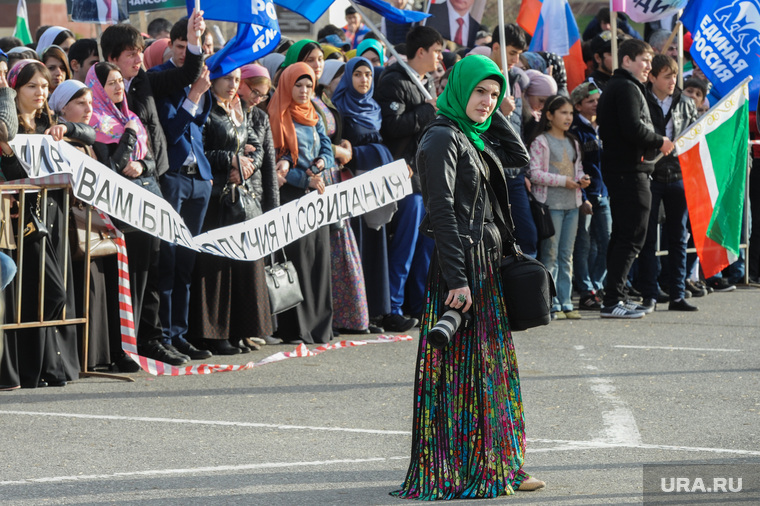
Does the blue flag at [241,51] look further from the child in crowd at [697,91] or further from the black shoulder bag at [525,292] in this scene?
the child in crowd at [697,91]

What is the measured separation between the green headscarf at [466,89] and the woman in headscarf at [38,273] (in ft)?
11.3

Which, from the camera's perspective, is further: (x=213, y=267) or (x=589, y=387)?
(x=213, y=267)

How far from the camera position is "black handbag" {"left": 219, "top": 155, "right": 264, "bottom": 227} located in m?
9.40

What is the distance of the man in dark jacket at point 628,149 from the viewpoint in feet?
36.5

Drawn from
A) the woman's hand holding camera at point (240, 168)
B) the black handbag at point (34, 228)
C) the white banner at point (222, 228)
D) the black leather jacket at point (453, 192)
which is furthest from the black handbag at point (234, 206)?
the black leather jacket at point (453, 192)

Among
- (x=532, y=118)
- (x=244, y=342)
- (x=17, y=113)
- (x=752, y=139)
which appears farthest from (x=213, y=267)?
(x=752, y=139)

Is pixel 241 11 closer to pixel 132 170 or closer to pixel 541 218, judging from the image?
pixel 132 170

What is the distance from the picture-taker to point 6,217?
7723mm

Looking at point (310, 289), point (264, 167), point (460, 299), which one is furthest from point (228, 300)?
point (460, 299)

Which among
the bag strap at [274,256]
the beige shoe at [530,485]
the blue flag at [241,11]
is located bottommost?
the beige shoe at [530,485]

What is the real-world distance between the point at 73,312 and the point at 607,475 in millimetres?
4107

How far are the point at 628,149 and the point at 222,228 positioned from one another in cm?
411

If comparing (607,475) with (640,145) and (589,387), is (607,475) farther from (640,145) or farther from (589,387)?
(640,145)

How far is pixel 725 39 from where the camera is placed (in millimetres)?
11992
